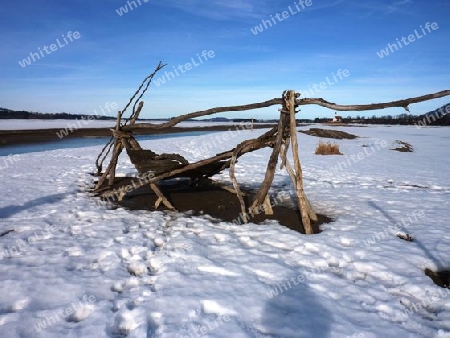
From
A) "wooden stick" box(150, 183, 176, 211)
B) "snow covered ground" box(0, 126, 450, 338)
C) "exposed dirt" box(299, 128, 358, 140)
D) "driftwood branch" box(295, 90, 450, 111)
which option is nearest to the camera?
"snow covered ground" box(0, 126, 450, 338)

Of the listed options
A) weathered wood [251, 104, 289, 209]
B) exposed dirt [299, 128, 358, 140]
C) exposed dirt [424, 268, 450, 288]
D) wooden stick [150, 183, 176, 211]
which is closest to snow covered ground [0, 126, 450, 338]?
exposed dirt [424, 268, 450, 288]

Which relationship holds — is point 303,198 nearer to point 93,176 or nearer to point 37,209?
point 37,209

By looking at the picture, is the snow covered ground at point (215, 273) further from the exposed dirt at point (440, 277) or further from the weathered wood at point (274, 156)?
the weathered wood at point (274, 156)

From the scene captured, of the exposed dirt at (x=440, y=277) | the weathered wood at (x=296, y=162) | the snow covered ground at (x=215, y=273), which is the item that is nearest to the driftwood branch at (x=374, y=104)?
the weathered wood at (x=296, y=162)

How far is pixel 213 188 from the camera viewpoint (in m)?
7.96

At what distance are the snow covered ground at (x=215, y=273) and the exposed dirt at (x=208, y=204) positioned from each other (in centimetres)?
33

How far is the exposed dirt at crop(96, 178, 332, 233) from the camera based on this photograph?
581cm

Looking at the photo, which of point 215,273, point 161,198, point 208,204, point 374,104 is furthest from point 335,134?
point 215,273

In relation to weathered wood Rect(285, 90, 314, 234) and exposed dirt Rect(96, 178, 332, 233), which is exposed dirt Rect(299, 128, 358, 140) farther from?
weathered wood Rect(285, 90, 314, 234)

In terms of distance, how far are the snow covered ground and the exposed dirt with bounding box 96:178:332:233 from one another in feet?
1.08

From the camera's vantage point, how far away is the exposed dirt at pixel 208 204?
5812 mm

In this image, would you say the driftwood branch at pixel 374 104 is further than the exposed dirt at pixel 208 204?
No

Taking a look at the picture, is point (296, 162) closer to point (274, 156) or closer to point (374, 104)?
point (274, 156)

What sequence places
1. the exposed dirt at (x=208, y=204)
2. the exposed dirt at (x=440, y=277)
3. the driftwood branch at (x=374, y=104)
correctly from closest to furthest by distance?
1. the exposed dirt at (x=440, y=277)
2. the driftwood branch at (x=374, y=104)
3. the exposed dirt at (x=208, y=204)
